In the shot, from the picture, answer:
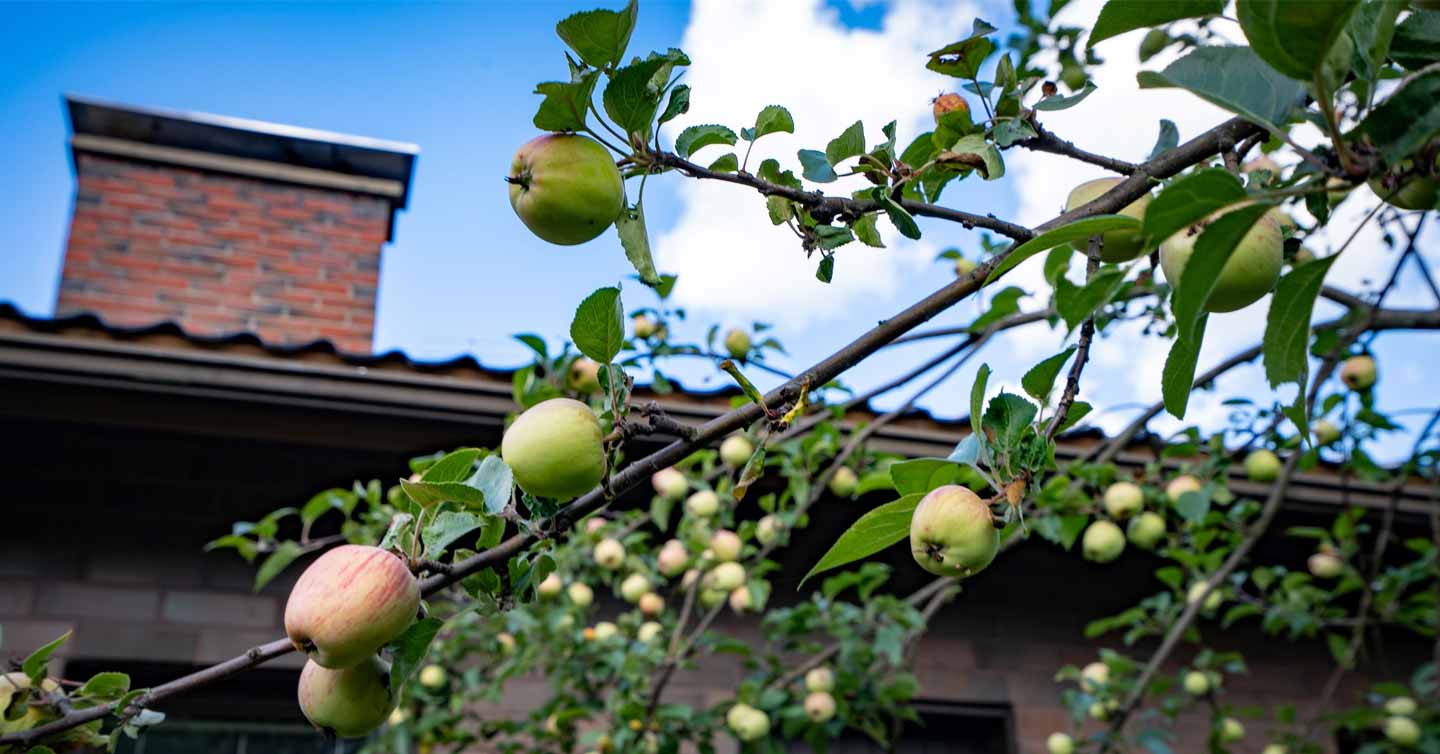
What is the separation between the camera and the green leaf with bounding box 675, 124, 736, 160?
93cm

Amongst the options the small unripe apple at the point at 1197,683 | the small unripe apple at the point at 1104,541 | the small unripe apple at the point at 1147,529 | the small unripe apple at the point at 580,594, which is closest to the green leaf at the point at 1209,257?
the small unripe apple at the point at 1104,541

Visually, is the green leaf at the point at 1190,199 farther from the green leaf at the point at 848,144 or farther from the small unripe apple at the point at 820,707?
the small unripe apple at the point at 820,707

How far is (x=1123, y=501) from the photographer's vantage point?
259 centimetres

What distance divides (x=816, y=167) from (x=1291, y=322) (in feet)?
1.40

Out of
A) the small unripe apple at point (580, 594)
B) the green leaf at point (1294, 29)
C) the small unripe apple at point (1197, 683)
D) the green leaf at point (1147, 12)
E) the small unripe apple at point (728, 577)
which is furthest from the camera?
the small unripe apple at point (1197, 683)

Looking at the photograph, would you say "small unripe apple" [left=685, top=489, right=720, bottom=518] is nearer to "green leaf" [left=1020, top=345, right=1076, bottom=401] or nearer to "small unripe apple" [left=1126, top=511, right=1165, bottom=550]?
"small unripe apple" [left=1126, top=511, right=1165, bottom=550]

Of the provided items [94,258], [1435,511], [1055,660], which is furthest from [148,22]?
[1435,511]

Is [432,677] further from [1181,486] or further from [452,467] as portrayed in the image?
[452,467]

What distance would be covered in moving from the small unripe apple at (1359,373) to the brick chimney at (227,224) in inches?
162

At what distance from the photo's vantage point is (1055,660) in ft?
12.8

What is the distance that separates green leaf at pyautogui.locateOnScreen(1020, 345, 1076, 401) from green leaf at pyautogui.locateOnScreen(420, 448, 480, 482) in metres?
0.48

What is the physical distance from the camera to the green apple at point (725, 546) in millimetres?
2957

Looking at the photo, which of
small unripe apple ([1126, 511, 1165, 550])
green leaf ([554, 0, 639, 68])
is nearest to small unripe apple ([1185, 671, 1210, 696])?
small unripe apple ([1126, 511, 1165, 550])

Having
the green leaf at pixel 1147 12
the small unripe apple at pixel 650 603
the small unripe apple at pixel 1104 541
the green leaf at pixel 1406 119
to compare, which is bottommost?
the small unripe apple at pixel 650 603
